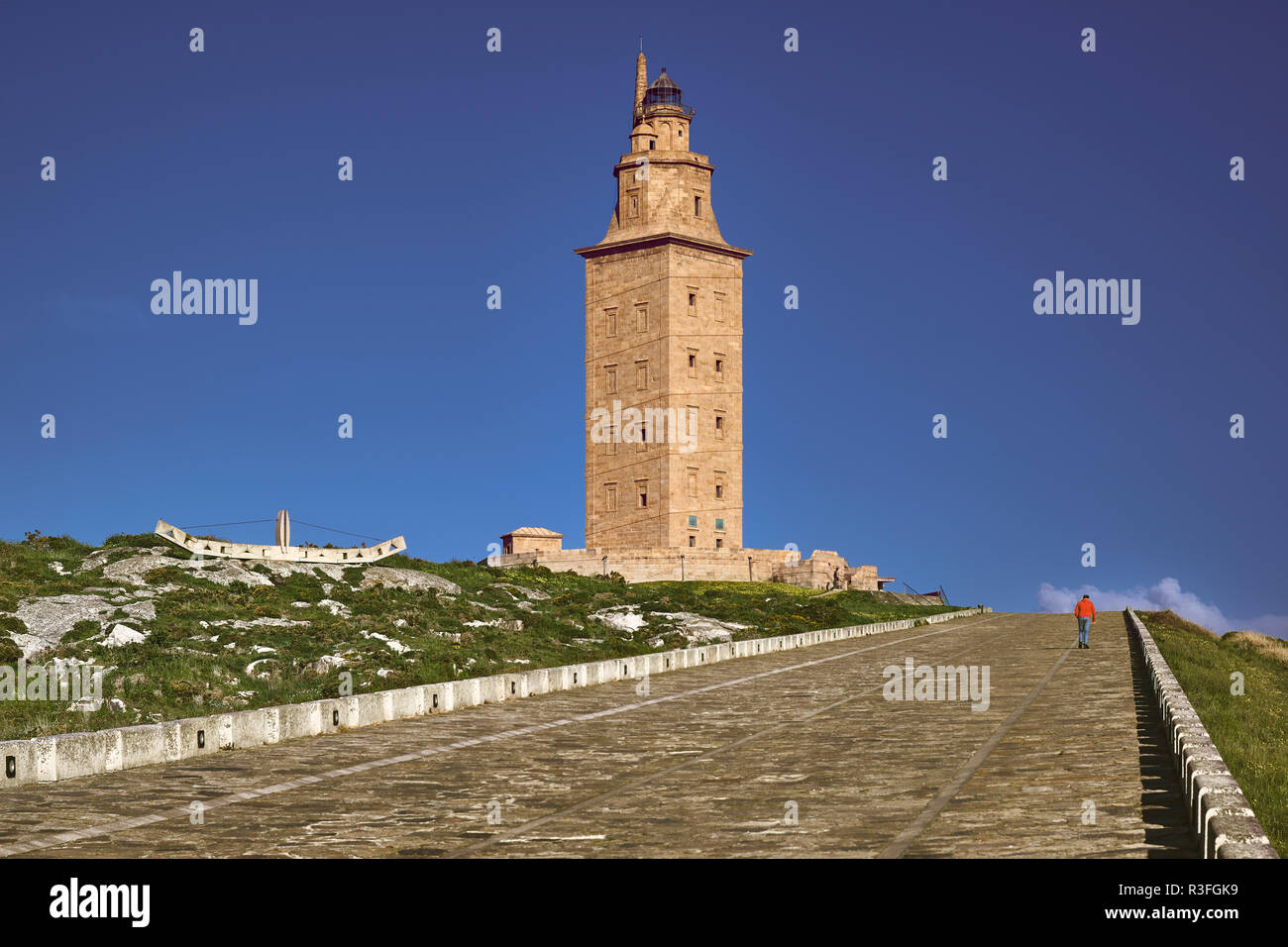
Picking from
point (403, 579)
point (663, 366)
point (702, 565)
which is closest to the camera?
point (403, 579)

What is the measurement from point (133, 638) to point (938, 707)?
75.2ft

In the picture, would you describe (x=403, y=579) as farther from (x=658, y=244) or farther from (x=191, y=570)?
(x=658, y=244)

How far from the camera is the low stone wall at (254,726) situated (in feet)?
46.4

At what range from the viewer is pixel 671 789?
13.2 metres

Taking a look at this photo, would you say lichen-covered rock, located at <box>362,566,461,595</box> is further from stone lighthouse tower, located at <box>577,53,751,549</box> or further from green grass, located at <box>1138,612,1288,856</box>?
stone lighthouse tower, located at <box>577,53,751,549</box>

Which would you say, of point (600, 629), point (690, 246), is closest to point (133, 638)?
point (600, 629)

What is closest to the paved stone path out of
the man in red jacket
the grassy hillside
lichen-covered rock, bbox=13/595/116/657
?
the grassy hillside

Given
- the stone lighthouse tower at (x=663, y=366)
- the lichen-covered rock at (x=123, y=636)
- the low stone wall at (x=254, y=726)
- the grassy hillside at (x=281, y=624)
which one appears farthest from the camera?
the stone lighthouse tower at (x=663, y=366)

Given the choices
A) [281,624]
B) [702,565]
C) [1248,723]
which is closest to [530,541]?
[702,565]

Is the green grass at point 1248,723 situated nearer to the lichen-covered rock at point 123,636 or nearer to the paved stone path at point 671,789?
the paved stone path at point 671,789

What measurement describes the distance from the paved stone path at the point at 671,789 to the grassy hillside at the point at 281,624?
17.3ft

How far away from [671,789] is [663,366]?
3054 inches

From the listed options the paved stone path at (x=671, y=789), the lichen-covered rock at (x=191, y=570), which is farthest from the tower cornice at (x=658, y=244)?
the paved stone path at (x=671, y=789)
